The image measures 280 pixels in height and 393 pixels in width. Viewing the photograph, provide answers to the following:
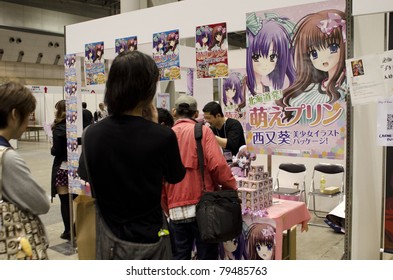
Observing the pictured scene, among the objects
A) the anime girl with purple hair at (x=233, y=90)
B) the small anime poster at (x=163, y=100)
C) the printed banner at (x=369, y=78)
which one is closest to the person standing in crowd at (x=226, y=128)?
the printed banner at (x=369, y=78)

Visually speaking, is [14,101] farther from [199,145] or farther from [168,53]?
[168,53]

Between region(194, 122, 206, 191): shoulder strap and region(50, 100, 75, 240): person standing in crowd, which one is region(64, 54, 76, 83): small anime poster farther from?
region(194, 122, 206, 191): shoulder strap

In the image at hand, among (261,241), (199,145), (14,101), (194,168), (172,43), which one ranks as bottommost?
(261,241)

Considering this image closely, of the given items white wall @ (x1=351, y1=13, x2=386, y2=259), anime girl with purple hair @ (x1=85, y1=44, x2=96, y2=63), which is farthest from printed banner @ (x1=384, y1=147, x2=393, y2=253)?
anime girl with purple hair @ (x1=85, y1=44, x2=96, y2=63)

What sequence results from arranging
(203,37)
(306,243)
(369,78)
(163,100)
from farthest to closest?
(163,100)
(306,243)
(203,37)
(369,78)

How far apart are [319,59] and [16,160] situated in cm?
190

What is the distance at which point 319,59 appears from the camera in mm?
2541

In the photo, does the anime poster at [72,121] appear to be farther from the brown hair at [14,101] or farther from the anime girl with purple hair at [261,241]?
the brown hair at [14,101]

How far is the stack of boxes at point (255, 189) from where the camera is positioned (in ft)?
9.77

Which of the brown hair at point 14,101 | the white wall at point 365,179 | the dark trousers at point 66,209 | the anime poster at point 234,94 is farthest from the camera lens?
the anime poster at point 234,94

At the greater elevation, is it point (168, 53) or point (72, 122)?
point (168, 53)

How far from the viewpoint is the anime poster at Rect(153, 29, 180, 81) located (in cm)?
330

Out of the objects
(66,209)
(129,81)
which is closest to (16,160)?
(129,81)

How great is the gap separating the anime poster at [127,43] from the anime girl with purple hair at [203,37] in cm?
75
